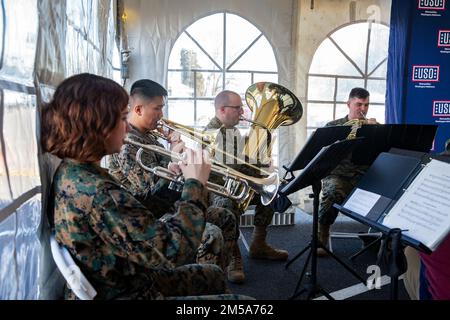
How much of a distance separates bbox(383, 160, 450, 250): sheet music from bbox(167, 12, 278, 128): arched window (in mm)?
3136

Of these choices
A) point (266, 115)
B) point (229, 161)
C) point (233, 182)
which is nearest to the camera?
point (233, 182)

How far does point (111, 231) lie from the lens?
1.12 m

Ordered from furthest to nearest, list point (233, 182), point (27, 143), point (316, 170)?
point (233, 182)
point (316, 170)
point (27, 143)

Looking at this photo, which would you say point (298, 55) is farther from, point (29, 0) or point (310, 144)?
point (29, 0)

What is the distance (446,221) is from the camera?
1.40 meters

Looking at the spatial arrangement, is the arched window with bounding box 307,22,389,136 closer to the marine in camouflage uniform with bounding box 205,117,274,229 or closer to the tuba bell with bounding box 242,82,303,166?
the tuba bell with bounding box 242,82,303,166

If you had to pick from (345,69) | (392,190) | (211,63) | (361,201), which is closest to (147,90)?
(361,201)

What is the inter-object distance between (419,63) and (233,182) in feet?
10.0

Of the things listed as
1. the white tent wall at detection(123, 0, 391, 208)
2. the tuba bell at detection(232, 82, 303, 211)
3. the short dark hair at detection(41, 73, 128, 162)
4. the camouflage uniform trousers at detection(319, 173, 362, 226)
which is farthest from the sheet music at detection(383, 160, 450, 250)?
the white tent wall at detection(123, 0, 391, 208)

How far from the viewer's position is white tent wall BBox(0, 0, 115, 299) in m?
0.91

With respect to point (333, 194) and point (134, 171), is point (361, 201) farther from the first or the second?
point (333, 194)

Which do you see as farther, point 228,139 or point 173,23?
point 173,23
